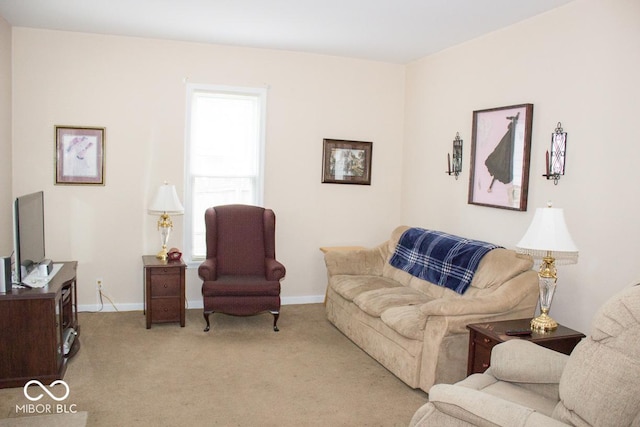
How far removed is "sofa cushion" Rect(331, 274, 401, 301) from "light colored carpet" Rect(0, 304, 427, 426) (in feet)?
1.34

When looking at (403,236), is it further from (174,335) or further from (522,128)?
(174,335)

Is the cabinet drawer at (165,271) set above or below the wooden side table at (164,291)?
above

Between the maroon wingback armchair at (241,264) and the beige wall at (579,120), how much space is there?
1.82 m

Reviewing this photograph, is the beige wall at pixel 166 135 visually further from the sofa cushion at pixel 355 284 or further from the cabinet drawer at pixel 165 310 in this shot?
the sofa cushion at pixel 355 284

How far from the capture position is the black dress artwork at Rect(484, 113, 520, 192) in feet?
13.9

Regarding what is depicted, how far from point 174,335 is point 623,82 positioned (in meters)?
3.85

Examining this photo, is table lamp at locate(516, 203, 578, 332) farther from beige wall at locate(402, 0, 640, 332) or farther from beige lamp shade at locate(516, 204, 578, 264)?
beige wall at locate(402, 0, 640, 332)

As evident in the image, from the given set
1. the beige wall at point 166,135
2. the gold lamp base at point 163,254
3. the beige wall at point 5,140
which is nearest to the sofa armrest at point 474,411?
the gold lamp base at point 163,254

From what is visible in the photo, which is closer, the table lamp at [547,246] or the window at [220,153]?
the table lamp at [547,246]

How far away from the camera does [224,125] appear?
18.0 ft

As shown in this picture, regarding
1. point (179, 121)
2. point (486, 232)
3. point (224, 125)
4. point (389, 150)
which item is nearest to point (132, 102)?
point (179, 121)

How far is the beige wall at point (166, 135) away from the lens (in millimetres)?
4961

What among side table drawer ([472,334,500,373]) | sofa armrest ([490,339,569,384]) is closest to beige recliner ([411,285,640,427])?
sofa armrest ([490,339,569,384])

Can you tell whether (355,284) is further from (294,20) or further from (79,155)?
(79,155)
